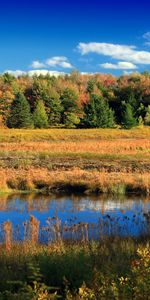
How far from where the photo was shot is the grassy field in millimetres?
22516

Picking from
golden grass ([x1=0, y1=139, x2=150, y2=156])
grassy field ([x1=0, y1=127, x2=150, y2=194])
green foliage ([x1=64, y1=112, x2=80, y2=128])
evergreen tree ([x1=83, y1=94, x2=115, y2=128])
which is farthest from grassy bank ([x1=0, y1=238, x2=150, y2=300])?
green foliage ([x1=64, y1=112, x2=80, y2=128])

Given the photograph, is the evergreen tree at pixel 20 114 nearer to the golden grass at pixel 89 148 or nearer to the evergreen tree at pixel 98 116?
the evergreen tree at pixel 98 116

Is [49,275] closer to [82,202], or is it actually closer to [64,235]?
[64,235]

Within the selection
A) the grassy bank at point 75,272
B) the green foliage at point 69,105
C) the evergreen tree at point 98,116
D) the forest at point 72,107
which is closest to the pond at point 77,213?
the grassy bank at point 75,272

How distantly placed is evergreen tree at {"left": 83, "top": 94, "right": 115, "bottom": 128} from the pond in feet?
185

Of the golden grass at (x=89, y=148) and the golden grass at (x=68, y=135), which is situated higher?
the golden grass at (x=68, y=135)

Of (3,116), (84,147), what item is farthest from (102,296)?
(3,116)

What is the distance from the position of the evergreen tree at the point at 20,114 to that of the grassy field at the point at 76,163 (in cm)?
1284

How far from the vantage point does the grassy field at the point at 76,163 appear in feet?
73.9

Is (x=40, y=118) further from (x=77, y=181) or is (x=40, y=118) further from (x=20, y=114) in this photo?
(x=77, y=181)

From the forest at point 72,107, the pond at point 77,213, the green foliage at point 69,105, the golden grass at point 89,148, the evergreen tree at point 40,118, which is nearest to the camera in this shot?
the pond at point 77,213

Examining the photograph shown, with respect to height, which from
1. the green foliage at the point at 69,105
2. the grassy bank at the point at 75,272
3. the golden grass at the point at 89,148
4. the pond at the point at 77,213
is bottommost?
the pond at the point at 77,213

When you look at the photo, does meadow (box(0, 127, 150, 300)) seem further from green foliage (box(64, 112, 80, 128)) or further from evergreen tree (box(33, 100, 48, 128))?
green foliage (box(64, 112, 80, 128))

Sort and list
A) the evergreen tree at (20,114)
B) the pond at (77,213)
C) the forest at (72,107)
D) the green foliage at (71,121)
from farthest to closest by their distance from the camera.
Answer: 1. the green foliage at (71,121)
2. the forest at (72,107)
3. the evergreen tree at (20,114)
4. the pond at (77,213)
